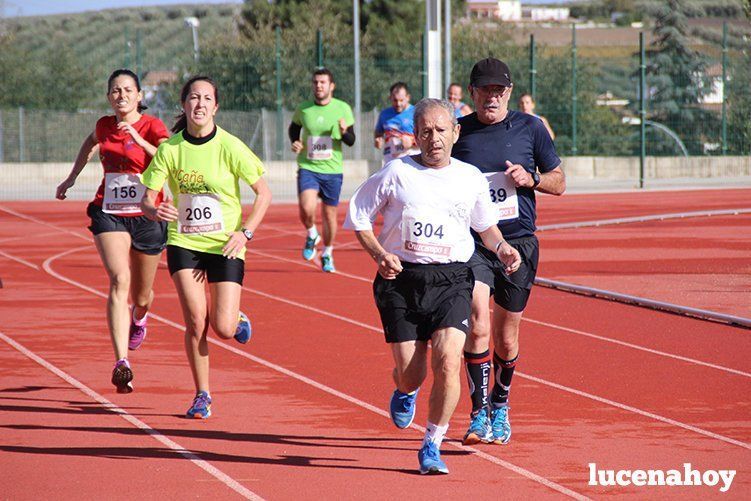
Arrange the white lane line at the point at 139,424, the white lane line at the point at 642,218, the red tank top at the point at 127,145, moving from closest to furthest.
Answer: the white lane line at the point at 139,424, the red tank top at the point at 127,145, the white lane line at the point at 642,218

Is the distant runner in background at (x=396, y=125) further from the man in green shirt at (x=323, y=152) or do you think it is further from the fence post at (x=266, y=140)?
the fence post at (x=266, y=140)

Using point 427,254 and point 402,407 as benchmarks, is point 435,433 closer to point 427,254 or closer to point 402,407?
point 402,407

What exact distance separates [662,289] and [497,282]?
6753 millimetres

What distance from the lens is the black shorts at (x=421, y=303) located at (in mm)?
6430

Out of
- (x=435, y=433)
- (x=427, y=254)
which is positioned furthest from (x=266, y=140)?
(x=435, y=433)

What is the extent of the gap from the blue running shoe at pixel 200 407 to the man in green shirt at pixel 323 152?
7467 millimetres

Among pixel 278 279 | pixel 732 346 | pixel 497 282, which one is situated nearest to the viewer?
pixel 497 282

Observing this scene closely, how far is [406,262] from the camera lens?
648 cm

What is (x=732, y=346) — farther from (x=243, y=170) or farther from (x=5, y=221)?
(x=5, y=221)

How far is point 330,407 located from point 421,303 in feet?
6.25

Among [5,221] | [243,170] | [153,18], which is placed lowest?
[5,221]

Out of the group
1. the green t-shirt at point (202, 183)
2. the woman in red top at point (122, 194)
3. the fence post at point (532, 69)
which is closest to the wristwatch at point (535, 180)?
the green t-shirt at point (202, 183)

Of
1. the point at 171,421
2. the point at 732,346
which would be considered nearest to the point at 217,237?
the point at 171,421

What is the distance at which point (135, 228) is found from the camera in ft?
29.0
